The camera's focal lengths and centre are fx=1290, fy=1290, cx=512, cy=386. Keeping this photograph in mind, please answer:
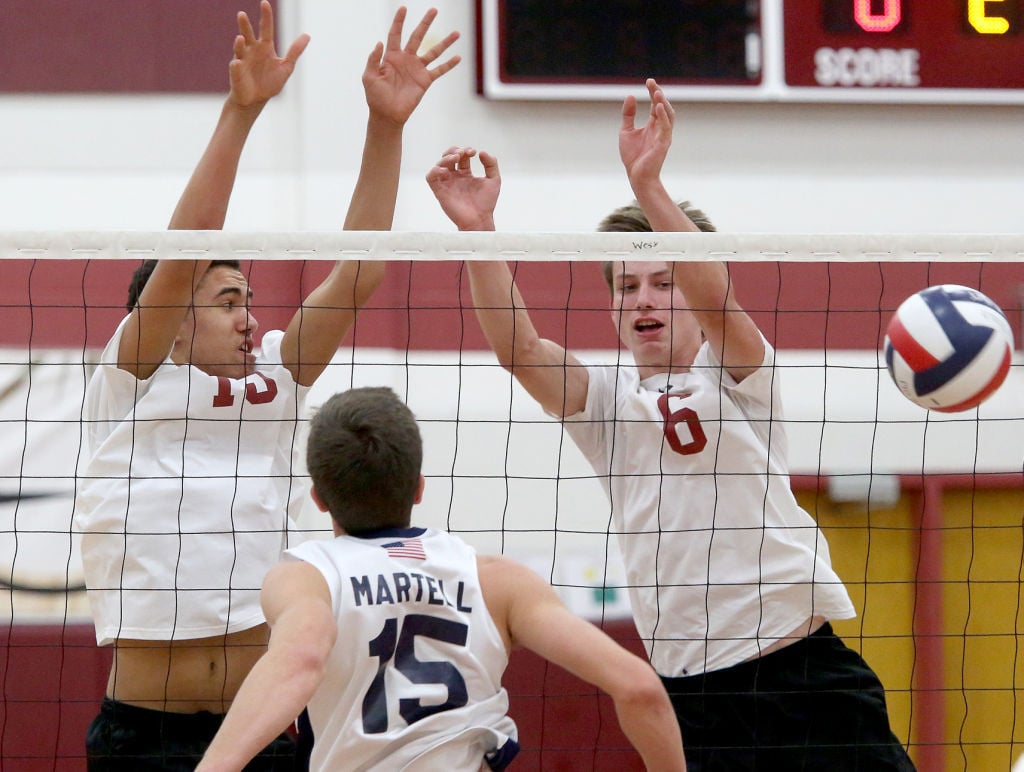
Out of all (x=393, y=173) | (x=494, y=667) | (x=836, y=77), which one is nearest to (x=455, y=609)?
(x=494, y=667)

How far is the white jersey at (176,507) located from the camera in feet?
9.80

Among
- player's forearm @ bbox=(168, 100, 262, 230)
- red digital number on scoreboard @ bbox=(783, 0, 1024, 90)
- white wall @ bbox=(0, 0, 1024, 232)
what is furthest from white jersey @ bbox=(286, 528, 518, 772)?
red digital number on scoreboard @ bbox=(783, 0, 1024, 90)

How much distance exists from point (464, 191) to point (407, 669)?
Result: 5.15 ft

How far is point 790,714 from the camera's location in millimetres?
3020

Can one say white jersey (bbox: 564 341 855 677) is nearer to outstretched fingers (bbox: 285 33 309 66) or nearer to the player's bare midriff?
the player's bare midriff

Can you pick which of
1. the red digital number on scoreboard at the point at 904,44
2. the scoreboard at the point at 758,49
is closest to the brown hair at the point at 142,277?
the scoreboard at the point at 758,49

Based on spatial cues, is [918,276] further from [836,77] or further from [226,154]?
[226,154]

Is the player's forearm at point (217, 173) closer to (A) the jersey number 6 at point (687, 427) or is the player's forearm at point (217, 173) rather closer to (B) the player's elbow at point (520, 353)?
(B) the player's elbow at point (520, 353)

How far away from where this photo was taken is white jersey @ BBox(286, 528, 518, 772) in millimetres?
2096

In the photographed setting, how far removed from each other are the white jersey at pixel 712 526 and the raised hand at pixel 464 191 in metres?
0.61

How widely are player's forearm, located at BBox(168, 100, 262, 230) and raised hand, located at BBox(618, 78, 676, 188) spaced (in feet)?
2.87

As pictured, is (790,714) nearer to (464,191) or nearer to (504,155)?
(464,191)

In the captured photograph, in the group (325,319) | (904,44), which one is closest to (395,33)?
(325,319)

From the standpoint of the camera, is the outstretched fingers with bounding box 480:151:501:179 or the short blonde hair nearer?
the outstretched fingers with bounding box 480:151:501:179
